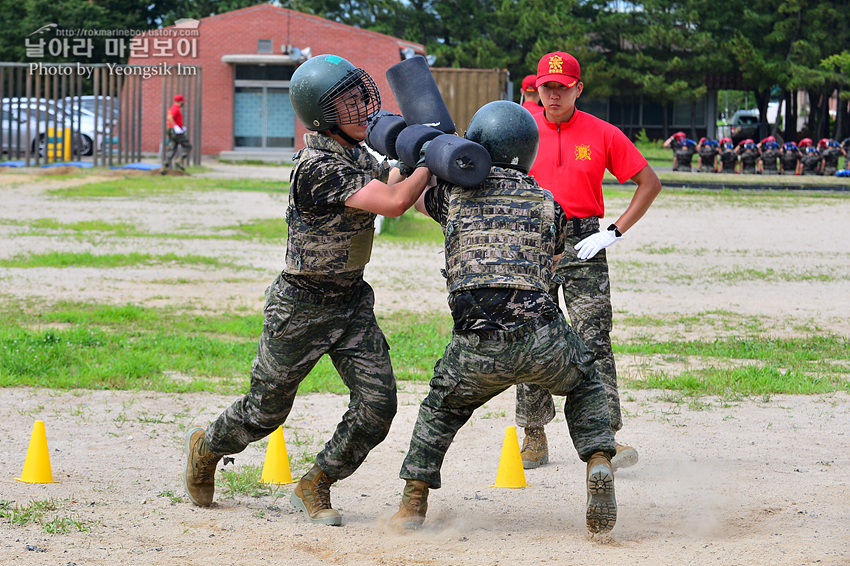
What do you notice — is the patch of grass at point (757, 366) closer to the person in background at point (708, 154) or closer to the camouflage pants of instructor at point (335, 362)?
Answer: the camouflage pants of instructor at point (335, 362)

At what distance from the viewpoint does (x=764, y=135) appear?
4950cm

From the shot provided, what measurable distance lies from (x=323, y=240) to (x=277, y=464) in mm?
1482

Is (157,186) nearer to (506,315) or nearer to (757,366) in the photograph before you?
(757,366)

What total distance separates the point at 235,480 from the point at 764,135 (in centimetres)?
4853

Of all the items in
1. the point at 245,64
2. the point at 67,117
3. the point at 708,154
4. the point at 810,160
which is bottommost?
the point at 810,160

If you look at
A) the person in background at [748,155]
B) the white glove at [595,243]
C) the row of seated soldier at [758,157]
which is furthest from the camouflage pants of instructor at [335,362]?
the person in background at [748,155]

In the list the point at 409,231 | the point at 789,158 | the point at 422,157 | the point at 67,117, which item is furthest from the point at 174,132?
the point at 422,157

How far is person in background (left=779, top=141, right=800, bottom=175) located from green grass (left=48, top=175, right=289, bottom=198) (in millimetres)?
19365

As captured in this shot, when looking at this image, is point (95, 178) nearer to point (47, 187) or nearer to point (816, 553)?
point (47, 187)

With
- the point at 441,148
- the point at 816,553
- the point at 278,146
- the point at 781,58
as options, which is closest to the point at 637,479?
the point at 816,553

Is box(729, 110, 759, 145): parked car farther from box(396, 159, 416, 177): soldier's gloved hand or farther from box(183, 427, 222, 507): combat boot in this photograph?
box(183, 427, 222, 507): combat boot

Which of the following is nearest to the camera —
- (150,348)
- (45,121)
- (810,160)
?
(150,348)

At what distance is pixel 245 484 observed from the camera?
201 inches

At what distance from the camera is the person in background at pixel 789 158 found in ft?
121
